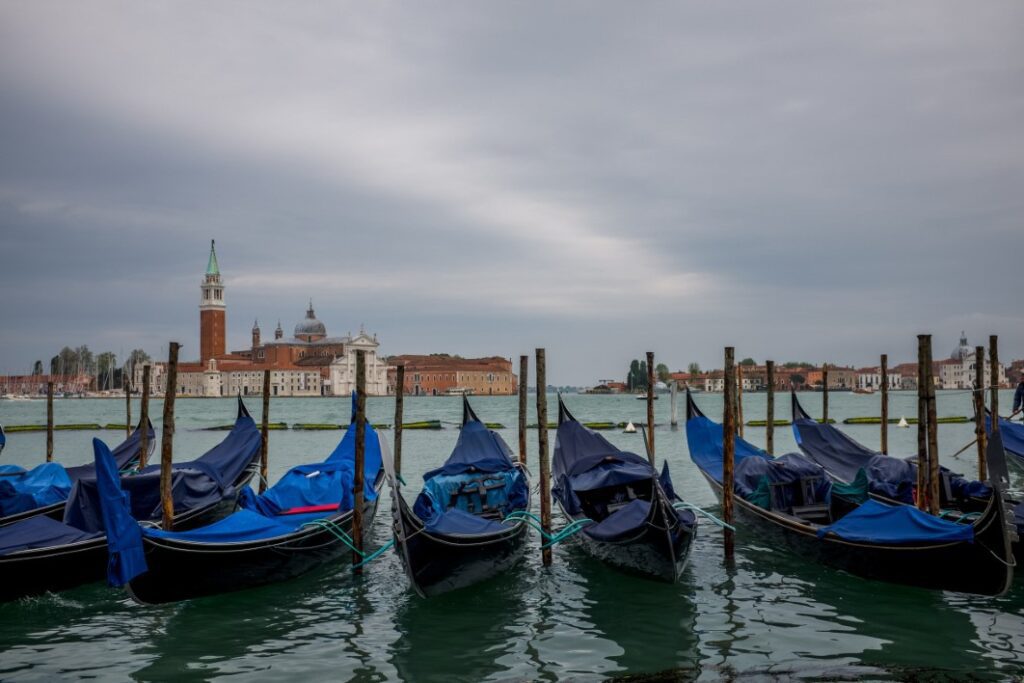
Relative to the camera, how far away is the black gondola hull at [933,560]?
5.84 metres

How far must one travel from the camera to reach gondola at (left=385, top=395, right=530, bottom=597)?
6391 mm

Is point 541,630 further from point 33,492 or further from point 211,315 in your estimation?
point 211,315

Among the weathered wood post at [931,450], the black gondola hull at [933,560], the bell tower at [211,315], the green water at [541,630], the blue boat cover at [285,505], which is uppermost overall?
the bell tower at [211,315]

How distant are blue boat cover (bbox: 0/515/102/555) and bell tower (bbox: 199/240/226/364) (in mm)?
87573

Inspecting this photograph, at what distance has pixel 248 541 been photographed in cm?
658

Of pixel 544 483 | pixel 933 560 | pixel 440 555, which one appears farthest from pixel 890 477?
pixel 440 555

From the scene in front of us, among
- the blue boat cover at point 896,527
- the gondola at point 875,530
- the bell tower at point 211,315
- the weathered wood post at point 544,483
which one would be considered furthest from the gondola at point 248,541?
the bell tower at point 211,315

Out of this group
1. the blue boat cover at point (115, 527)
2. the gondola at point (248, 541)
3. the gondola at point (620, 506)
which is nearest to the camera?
the blue boat cover at point (115, 527)

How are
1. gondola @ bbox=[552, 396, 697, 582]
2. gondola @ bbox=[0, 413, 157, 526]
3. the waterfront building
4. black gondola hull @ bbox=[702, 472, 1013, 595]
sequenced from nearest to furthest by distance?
black gondola hull @ bbox=[702, 472, 1013, 595] < gondola @ bbox=[552, 396, 697, 582] < gondola @ bbox=[0, 413, 157, 526] < the waterfront building

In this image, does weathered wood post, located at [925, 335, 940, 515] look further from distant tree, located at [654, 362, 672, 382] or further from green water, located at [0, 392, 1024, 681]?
distant tree, located at [654, 362, 672, 382]

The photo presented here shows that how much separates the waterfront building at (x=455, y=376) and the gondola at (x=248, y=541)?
88405mm

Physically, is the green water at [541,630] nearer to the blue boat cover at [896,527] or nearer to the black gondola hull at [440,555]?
the black gondola hull at [440,555]

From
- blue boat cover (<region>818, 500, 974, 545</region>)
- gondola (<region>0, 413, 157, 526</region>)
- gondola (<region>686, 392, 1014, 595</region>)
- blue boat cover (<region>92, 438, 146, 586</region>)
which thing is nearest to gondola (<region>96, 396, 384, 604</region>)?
blue boat cover (<region>92, 438, 146, 586</region>)

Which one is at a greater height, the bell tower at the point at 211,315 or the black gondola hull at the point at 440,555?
the bell tower at the point at 211,315
